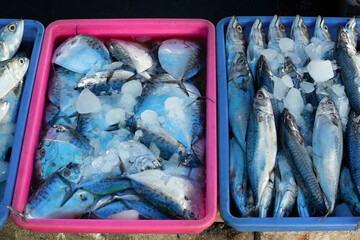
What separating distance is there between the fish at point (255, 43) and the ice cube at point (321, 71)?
36 centimetres

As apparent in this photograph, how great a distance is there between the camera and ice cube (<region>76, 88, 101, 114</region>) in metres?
1.98

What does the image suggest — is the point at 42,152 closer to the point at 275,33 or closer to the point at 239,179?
the point at 239,179

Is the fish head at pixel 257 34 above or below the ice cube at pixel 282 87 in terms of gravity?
above

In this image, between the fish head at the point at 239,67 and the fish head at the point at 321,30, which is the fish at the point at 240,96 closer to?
the fish head at the point at 239,67

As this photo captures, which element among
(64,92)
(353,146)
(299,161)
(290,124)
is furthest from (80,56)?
(353,146)

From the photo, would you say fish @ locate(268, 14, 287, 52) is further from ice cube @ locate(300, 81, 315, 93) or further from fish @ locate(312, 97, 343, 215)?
fish @ locate(312, 97, 343, 215)

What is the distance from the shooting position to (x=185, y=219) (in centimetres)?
173

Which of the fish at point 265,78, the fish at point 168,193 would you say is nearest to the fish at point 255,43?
the fish at point 265,78

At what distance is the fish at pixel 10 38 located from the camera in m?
2.18

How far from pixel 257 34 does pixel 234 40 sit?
0.51 feet

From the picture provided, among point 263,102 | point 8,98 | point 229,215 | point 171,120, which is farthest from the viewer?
point 8,98

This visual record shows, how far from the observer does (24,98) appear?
2.04m

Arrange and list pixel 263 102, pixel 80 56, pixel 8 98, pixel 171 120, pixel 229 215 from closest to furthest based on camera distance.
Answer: pixel 229 215
pixel 263 102
pixel 171 120
pixel 8 98
pixel 80 56

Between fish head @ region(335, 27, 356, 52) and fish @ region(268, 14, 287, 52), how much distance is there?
0.33 meters
